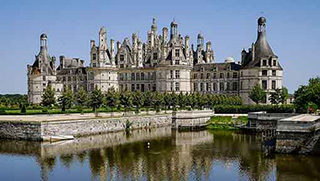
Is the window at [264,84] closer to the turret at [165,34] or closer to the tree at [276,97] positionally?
the tree at [276,97]

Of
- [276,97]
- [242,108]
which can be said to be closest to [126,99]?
[242,108]

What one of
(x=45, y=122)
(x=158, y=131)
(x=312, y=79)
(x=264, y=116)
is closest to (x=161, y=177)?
(x=45, y=122)

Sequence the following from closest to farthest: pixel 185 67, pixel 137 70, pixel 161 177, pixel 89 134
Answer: pixel 161 177, pixel 89 134, pixel 185 67, pixel 137 70

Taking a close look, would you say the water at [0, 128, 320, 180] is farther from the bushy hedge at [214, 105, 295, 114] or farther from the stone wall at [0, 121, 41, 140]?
the bushy hedge at [214, 105, 295, 114]

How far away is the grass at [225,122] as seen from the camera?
47.8 metres

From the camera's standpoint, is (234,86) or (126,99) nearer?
(126,99)

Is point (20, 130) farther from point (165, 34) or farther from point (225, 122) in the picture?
point (165, 34)

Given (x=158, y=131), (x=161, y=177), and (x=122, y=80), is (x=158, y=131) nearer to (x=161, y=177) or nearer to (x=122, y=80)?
(x=161, y=177)

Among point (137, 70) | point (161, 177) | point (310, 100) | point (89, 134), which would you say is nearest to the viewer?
point (161, 177)

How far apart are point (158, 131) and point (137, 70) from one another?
2722cm

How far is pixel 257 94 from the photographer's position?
194ft

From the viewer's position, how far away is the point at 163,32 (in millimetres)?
72375

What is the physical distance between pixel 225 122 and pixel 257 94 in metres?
12.5

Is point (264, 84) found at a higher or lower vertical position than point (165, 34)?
lower
